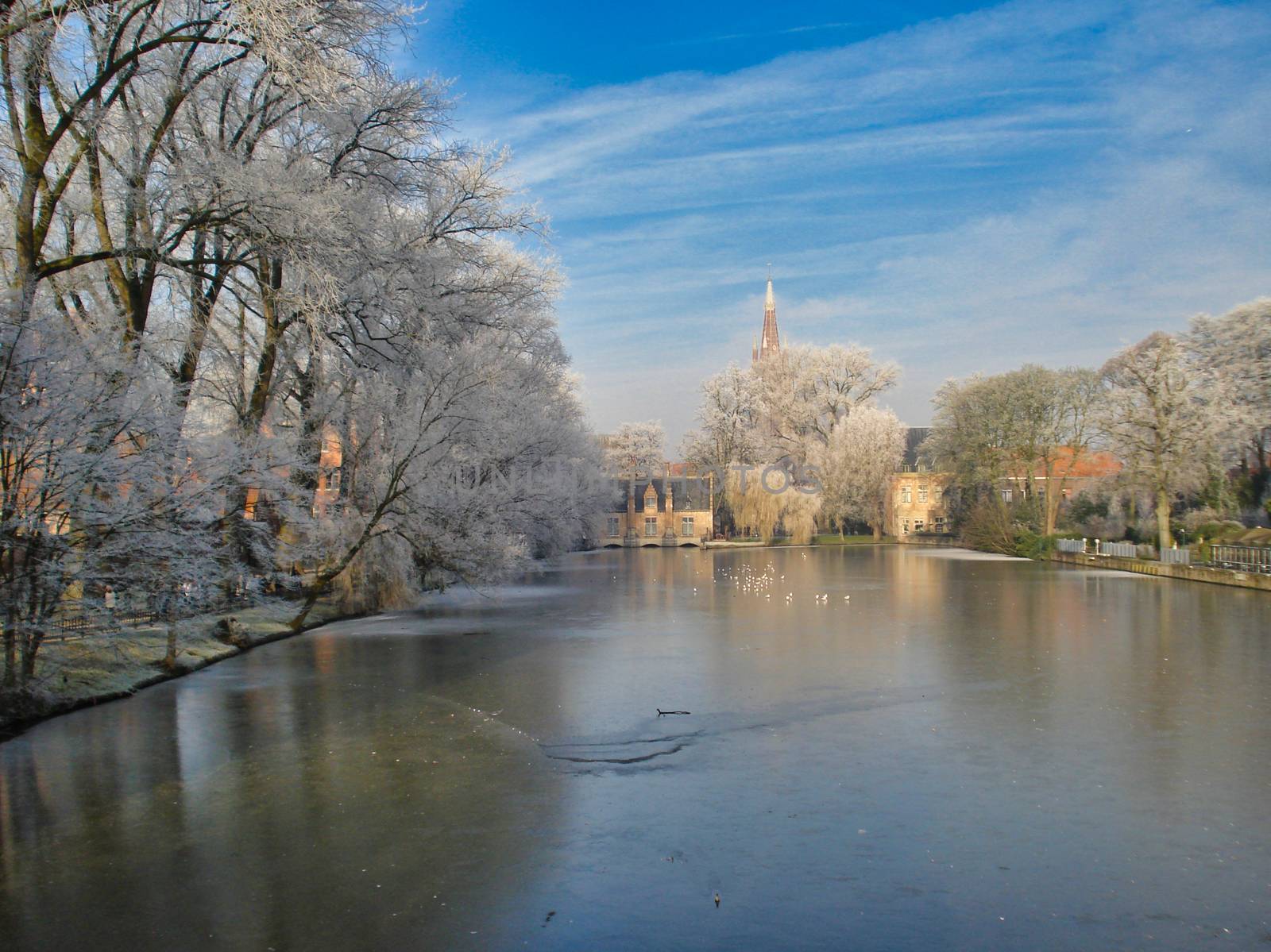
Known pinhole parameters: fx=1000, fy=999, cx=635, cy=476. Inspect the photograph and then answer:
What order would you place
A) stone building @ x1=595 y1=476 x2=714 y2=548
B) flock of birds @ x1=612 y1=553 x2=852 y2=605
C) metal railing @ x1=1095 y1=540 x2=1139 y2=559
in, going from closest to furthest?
1. flock of birds @ x1=612 y1=553 x2=852 y2=605
2. metal railing @ x1=1095 y1=540 x2=1139 y2=559
3. stone building @ x1=595 y1=476 x2=714 y2=548

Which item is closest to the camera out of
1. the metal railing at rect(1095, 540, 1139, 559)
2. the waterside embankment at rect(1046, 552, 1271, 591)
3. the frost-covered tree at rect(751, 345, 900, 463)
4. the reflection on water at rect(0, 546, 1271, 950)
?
the reflection on water at rect(0, 546, 1271, 950)

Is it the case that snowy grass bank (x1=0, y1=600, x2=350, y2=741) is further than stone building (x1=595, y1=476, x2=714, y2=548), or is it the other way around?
stone building (x1=595, y1=476, x2=714, y2=548)

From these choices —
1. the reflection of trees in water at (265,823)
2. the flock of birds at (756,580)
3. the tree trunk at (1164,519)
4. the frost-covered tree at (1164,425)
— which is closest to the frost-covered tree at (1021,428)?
the frost-covered tree at (1164,425)

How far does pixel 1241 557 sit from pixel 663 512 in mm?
50883

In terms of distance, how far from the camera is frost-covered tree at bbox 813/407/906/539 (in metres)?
64.1

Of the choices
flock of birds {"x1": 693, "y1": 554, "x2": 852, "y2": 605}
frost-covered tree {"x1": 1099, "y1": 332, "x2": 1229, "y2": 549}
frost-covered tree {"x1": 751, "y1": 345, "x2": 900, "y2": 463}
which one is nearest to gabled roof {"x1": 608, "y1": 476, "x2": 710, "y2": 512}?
frost-covered tree {"x1": 751, "y1": 345, "x2": 900, "y2": 463}

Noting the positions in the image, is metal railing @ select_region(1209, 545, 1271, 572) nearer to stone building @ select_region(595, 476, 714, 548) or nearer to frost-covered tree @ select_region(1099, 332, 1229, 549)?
frost-covered tree @ select_region(1099, 332, 1229, 549)

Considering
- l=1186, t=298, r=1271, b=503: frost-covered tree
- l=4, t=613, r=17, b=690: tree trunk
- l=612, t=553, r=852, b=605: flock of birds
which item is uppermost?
l=1186, t=298, r=1271, b=503: frost-covered tree

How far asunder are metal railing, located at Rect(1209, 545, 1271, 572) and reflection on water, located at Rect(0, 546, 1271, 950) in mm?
15594

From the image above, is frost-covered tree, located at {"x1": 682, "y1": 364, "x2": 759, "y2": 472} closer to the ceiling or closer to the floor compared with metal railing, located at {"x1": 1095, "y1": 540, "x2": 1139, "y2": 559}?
closer to the ceiling

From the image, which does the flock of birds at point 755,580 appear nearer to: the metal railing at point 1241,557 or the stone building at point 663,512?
the metal railing at point 1241,557

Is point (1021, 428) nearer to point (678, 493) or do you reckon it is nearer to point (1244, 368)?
point (1244, 368)

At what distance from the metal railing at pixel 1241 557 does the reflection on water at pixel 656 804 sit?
15.6 meters

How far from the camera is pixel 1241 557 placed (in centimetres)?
3039
